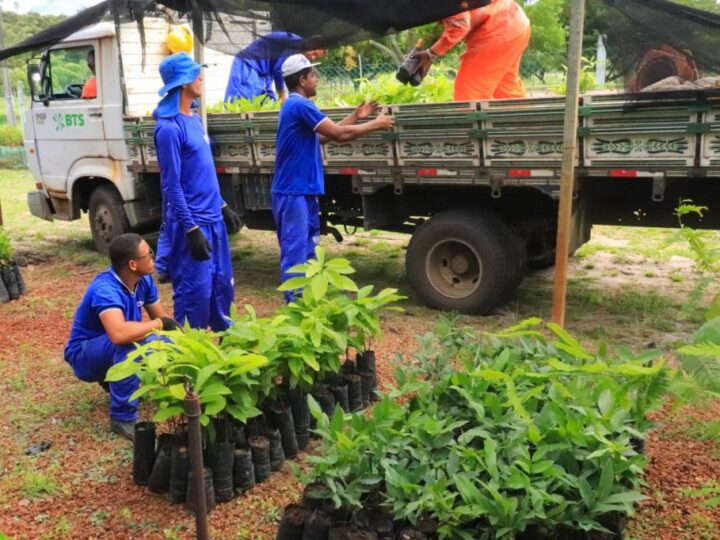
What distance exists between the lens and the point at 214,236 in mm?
4652

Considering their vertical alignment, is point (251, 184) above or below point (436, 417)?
above

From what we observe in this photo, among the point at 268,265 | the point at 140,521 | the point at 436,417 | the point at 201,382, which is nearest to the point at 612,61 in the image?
the point at 436,417

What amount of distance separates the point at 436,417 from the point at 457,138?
2807 mm

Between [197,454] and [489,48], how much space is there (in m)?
4.11

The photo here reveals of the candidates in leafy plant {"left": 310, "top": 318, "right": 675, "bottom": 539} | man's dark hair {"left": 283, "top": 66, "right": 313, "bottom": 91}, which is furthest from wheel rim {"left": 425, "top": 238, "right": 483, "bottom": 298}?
leafy plant {"left": 310, "top": 318, "right": 675, "bottom": 539}

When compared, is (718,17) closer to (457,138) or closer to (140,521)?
(457,138)

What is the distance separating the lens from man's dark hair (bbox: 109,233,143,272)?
3.73 m

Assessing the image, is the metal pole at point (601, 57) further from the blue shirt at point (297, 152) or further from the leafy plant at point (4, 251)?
the leafy plant at point (4, 251)

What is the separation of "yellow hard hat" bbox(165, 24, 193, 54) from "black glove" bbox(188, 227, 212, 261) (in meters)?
4.04

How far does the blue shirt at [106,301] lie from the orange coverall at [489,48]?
2.91 metres

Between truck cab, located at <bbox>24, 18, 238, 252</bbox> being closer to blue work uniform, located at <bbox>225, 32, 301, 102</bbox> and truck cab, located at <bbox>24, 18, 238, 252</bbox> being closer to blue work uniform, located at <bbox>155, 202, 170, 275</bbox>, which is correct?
blue work uniform, located at <bbox>225, 32, 301, 102</bbox>

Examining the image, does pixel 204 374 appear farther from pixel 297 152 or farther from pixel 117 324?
pixel 297 152

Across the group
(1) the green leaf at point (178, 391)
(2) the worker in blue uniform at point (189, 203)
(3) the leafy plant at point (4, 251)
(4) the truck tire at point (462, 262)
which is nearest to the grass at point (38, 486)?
(1) the green leaf at point (178, 391)

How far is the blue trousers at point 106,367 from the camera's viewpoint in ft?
12.3
